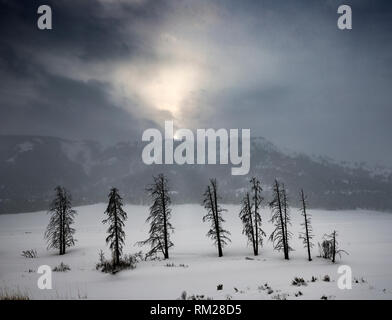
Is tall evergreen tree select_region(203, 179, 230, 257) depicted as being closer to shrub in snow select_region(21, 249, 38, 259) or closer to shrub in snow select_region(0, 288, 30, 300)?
shrub in snow select_region(0, 288, 30, 300)

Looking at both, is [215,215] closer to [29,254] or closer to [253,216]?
[253,216]

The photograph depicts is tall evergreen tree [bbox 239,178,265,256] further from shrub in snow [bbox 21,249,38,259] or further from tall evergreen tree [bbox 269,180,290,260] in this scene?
shrub in snow [bbox 21,249,38,259]

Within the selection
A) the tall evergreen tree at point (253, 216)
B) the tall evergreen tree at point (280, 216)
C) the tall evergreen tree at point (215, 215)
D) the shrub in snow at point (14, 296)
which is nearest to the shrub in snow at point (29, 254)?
the tall evergreen tree at point (215, 215)

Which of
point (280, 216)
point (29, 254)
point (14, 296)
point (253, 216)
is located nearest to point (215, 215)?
point (253, 216)

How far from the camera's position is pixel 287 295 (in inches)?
451

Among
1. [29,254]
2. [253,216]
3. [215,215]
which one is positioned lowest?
[29,254]

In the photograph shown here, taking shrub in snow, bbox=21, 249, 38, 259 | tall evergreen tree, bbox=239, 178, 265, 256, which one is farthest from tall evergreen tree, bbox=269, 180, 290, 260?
shrub in snow, bbox=21, 249, 38, 259

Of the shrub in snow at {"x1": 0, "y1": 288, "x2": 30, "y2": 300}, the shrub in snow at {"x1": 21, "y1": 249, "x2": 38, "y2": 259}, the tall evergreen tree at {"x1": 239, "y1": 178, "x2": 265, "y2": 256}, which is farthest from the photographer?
the shrub in snow at {"x1": 21, "y1": 249, "x2": 38, "y2": 259}

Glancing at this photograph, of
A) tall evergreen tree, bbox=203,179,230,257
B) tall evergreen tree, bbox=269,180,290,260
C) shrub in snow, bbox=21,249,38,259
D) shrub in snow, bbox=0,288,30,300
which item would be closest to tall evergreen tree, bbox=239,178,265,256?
tall evergreen tree, bbox=269,180,290,260

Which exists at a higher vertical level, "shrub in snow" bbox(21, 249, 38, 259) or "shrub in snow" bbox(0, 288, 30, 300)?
"shrub in snow" bbox(0, 288, 30, 300)

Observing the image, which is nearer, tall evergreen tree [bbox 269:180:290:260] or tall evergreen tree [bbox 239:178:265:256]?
tall evergreen tree [bbox 269:180:290:260]

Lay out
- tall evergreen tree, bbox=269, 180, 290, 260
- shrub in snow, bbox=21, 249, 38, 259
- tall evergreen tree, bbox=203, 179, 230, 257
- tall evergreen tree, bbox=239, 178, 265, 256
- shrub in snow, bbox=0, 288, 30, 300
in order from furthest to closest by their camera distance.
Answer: shrub in snow, bbox=21, 249, 38, 259 → tall evergreen tree, bbox=239, 178, 265, 256 → tall evergreen tree, bbox=203, 179, 230, 257 → tall evergreen tree, bbox=269, 180, 290, 260 → shrub in snow, bbox=0, 288, 30, 300

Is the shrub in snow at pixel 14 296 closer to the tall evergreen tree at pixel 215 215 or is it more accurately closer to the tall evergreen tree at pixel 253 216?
the tall evergreen tree at pixel 215 215
